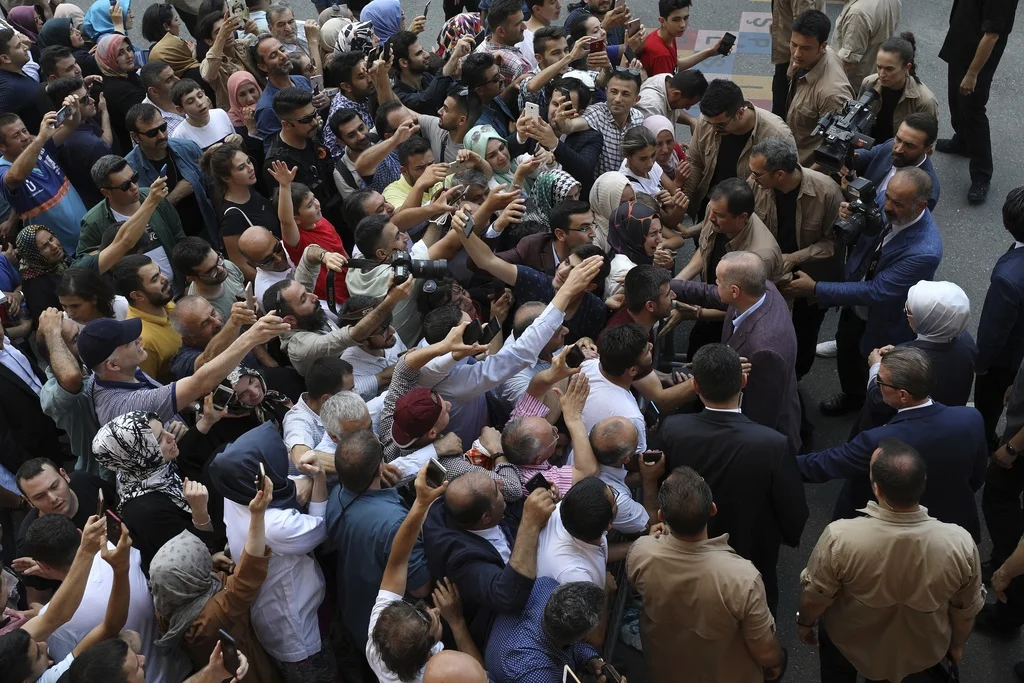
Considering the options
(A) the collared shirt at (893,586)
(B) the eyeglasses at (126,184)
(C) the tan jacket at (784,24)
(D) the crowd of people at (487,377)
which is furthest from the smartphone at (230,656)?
(C) the tan jacket at (784,24)

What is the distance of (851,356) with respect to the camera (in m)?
5.93

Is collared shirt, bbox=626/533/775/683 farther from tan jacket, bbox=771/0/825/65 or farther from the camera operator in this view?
tan jacket, bbox=771/0/825/65

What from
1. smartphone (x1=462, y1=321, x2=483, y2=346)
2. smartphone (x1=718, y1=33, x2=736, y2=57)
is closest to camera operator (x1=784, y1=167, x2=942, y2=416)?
smartphone (x1=462, y1=321, x2=483, y2=346)

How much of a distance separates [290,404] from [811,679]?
290cm

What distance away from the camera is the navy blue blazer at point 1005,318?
4.83 m

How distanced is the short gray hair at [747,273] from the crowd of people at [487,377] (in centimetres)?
2

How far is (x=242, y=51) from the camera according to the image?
7602 mm

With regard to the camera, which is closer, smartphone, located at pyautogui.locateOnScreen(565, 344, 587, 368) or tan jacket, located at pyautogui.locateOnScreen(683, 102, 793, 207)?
smartphone, located at pyautogui.locateOnScreen(565, 344, 587, 368)

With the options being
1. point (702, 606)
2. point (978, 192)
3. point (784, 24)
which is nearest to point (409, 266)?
point (702, 606)

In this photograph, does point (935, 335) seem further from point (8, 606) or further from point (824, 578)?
point (8, 606)

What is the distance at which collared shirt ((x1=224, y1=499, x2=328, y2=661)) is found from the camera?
3699mm

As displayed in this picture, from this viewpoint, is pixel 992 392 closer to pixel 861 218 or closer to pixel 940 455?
pixel 861 218

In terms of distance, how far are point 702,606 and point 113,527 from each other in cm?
248

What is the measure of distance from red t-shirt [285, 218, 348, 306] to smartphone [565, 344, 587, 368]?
1.60m
